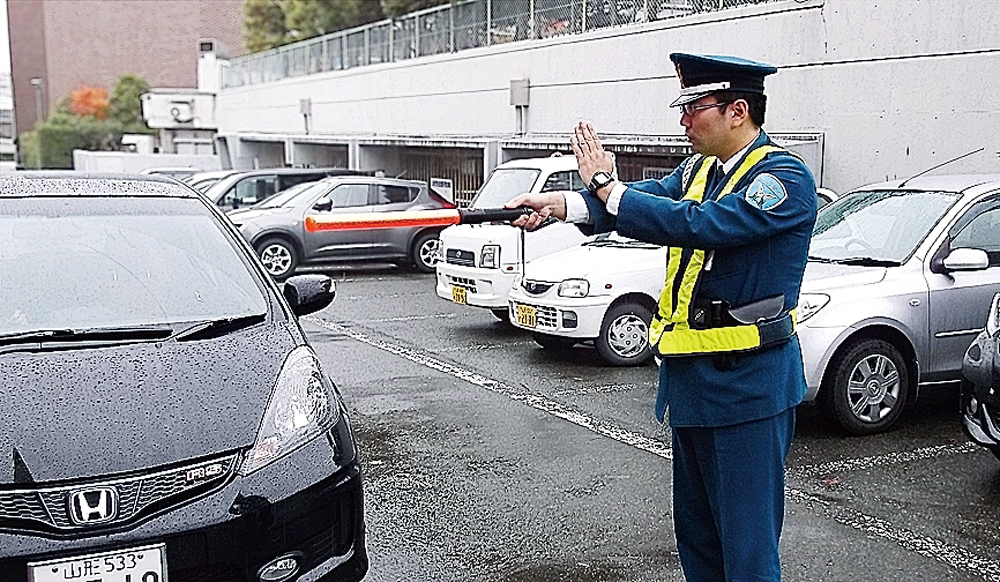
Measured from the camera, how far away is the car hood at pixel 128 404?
3.15m

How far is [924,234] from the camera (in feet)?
21.3

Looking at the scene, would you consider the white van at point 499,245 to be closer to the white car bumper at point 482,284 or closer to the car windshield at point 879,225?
the white car bumper at point 482,284

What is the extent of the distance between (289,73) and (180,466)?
99.1 ft

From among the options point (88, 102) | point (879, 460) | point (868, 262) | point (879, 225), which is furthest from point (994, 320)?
point (88, 102)

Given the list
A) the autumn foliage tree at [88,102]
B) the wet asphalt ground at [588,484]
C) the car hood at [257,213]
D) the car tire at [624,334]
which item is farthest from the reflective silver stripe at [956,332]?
the autumn foliage tree at [88,102]

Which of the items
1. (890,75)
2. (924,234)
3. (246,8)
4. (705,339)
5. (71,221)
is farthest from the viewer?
(246,8)

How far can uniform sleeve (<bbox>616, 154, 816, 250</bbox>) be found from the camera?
2973mm

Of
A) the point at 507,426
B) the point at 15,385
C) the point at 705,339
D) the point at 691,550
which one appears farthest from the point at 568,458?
the point at 15,385

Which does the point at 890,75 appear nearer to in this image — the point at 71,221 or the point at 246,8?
the point at 71,221

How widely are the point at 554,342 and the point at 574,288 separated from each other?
788mm

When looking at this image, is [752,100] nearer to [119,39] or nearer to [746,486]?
[746,486]

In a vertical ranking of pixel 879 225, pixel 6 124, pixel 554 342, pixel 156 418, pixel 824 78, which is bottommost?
pixel 554 342

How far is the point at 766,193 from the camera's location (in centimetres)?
303

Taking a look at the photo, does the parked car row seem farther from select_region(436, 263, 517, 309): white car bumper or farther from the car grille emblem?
the car grille emblem
